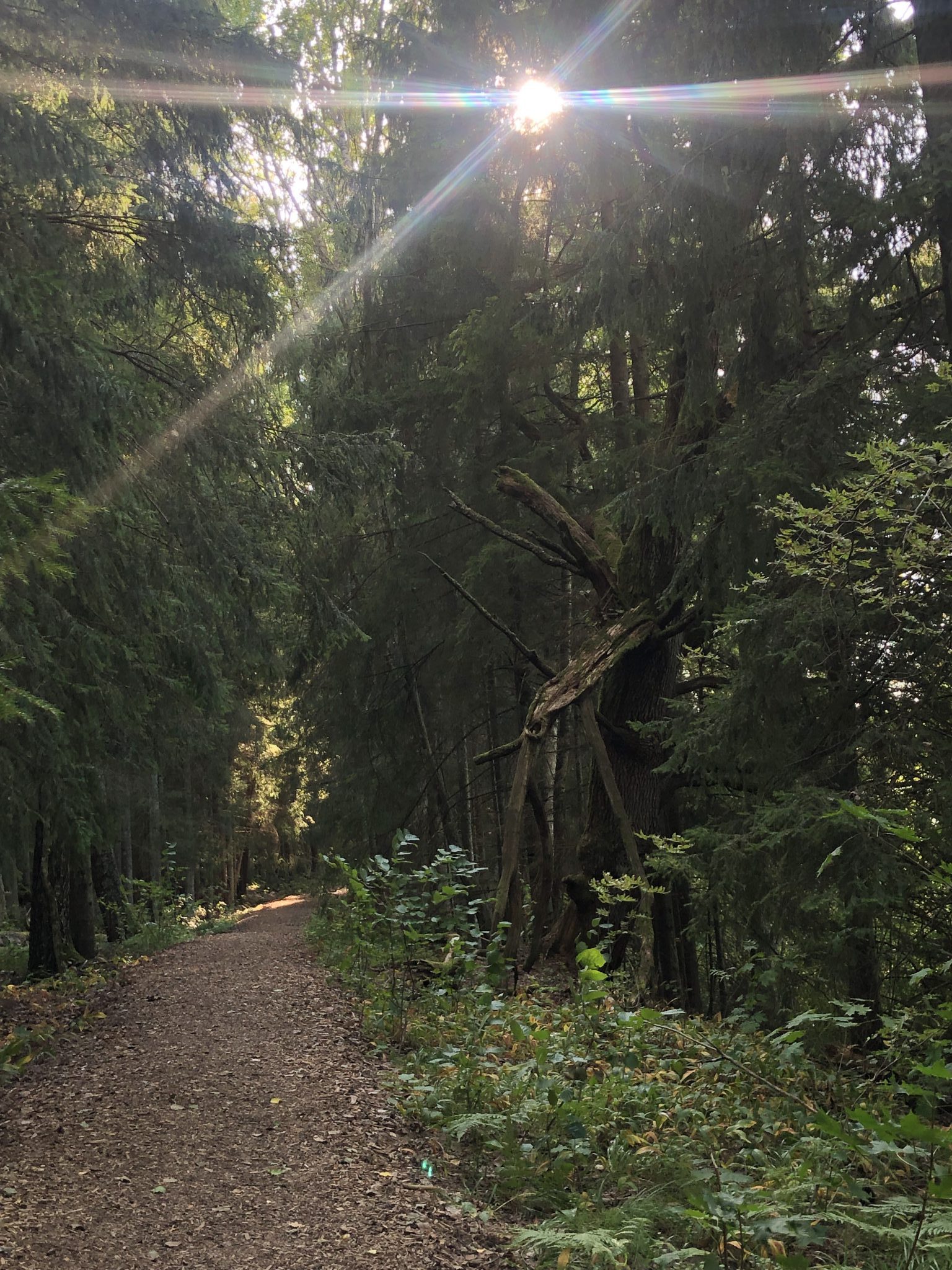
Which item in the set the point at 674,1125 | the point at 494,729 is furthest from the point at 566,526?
the point at 674,1125

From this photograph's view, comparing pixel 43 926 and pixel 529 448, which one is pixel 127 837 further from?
pixel 529 448

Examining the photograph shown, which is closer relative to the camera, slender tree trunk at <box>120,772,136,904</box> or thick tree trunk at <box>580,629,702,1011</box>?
thick tree trunk at <box>580,629,702,1011</box>

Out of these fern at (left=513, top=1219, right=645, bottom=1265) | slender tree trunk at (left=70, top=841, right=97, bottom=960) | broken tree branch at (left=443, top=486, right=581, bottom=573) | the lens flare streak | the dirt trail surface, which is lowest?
the dirt trail surface

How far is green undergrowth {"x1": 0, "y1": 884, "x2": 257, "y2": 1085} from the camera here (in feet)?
19.1

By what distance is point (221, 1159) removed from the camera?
12.3 ft

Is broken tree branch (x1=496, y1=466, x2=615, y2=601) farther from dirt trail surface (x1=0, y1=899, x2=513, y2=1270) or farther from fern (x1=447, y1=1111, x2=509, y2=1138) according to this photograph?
fern (x1=447, y1=1111, x2=509, y2=1138)

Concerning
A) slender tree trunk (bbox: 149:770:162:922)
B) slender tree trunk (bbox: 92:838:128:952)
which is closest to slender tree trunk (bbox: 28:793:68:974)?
slender tree trunk (bbox: 92:838:128:952)

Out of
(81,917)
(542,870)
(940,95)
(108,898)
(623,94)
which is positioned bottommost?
(81,917)

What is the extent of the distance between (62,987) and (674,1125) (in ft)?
23.7

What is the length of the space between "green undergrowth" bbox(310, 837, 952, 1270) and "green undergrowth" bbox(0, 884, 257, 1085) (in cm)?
244

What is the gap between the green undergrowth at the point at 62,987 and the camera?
584cm

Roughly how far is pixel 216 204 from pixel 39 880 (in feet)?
23.9

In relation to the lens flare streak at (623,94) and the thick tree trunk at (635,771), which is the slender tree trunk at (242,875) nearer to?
the thick tree trunk at (635,771)

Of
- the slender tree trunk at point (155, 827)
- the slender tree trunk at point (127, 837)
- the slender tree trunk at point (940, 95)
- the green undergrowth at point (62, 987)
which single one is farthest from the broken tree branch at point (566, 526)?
the slender tree trunk at point (155, 827)
